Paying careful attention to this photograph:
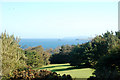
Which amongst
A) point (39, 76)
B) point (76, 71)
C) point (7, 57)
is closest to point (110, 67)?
point (39, 76)

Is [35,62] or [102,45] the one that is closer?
[102,45]

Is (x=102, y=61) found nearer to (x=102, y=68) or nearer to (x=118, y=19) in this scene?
(x=102, y=68)

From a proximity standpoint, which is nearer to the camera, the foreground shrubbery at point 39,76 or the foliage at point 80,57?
the foreground shrubbery at point 39,76

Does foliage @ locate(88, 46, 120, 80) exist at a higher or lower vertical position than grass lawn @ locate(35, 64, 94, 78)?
higher

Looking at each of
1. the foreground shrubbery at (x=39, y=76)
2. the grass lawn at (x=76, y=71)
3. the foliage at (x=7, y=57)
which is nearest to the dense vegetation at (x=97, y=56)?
the foliage at (x=7, y=57)

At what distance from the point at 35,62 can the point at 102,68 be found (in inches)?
735

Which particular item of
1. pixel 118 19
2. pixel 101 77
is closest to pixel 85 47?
pixel 118 19

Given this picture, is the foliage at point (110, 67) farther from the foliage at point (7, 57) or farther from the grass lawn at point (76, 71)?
the foliage at point (7, 57)

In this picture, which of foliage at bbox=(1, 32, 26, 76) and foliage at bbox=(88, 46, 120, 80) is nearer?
foliage at bbox=(88, 46, 120, 80)

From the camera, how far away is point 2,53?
462 inches

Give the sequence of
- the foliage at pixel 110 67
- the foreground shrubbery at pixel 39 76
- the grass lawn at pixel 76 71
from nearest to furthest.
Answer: the foliage at pixel 110 67
the foreground shrubbery at pixel 39 76
the grass lawn at pixel 76 71

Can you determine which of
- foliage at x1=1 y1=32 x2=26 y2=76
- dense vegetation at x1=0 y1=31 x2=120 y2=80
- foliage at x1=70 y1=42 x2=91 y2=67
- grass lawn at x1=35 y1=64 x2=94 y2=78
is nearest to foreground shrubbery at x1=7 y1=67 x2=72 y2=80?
dense vegetation at x1=0 y1=31 x2=120 y2=80

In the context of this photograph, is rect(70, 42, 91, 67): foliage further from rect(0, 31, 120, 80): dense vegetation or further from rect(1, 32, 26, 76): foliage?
rect(1, 32, 26, 76): foliage

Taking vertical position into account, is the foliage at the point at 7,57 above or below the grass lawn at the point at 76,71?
above
